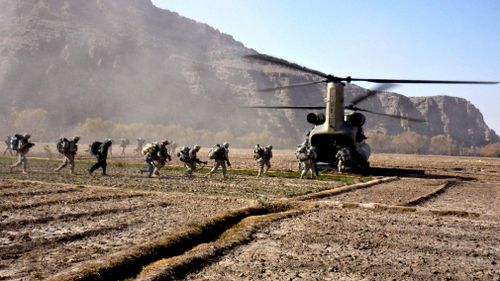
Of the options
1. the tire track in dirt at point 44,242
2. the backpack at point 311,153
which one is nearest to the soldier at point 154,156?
the backpack at point 311,153

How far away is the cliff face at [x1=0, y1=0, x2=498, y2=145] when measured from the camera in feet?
438

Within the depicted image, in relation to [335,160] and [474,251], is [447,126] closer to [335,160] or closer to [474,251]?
[335,160]

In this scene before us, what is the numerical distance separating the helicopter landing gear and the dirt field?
11.9 m

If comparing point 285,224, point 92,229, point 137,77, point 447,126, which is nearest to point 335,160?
point 285,224

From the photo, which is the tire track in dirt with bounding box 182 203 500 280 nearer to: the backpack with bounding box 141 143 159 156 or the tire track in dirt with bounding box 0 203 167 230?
the tire track in dirt with bounding box 0 203 167 230

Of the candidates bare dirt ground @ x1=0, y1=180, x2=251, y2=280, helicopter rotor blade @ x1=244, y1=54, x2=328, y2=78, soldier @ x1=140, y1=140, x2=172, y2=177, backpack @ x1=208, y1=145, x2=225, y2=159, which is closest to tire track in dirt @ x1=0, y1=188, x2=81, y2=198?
bare dirt ground @ x1=0, y1=180, x2=251, y2=280

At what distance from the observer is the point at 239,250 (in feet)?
25.3

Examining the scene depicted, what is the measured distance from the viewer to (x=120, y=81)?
14825cm

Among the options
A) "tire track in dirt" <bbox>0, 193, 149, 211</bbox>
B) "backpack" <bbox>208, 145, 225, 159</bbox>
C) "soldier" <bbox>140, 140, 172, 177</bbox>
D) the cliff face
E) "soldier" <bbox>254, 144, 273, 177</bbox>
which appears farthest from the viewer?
the cliff face

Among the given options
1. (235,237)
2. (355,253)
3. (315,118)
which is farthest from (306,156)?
(355,253)

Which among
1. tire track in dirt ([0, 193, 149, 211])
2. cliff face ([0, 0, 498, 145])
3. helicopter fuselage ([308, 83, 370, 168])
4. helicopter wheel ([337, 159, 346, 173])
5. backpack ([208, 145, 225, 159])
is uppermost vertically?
cliff face ([0, 0, 498, 145])

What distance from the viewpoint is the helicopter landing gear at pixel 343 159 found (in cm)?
2675

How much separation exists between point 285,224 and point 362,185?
10670 millimetres

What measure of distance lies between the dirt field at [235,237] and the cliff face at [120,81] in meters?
121
